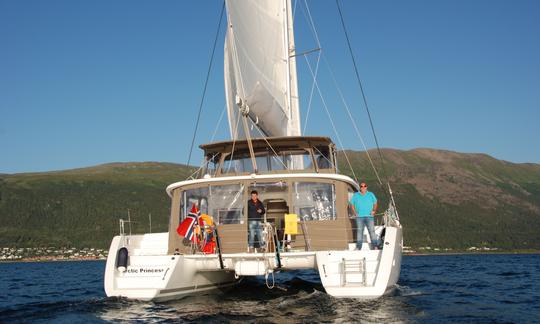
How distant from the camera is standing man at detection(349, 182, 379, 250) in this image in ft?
40.9

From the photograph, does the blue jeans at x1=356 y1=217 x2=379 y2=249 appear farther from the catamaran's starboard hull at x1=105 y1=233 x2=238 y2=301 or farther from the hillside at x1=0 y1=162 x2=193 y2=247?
the hillside at x1=0 y1=162 x2=193 y2=247

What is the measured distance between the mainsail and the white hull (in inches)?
142

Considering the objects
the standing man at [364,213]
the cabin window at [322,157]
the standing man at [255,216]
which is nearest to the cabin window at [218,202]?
the standing man at [255,216]

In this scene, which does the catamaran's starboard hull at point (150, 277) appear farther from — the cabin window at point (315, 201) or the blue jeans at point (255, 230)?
the cabin window at point (315, 201)

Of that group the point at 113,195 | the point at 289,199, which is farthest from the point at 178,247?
the point at 113,195

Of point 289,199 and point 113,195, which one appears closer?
point 289,199

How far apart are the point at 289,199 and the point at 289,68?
6501mm

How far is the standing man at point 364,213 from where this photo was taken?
12.5 m

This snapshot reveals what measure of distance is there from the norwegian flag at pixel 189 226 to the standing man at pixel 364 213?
360cm

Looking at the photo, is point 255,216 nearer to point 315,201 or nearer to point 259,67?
point 315,201

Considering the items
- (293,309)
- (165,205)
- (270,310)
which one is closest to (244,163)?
(270,310)

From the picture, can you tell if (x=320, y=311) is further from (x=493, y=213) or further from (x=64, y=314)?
(x=493, y=213)

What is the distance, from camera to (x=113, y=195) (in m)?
115

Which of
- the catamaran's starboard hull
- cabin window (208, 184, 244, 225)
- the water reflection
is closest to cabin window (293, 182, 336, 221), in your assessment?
cabin window (208, 184, 244, 225)
